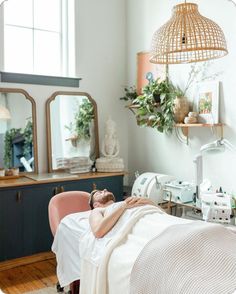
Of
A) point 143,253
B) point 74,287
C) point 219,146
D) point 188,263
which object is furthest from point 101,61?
point 188,263

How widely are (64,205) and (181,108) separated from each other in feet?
4.62

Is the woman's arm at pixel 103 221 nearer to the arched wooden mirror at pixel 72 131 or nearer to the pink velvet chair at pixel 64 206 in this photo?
the pink velvet chair at pixel 64 206

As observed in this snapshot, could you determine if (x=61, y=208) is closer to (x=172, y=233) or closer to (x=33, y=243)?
(x=33, y=243)

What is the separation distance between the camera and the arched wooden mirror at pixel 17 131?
10.7 ft

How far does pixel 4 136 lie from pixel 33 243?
1044 mm

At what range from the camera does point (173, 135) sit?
11.5 ft

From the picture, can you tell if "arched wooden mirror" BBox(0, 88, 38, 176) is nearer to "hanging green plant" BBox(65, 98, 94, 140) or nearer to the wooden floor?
"hanging green plant" BBox(65, 98, 94, 140)

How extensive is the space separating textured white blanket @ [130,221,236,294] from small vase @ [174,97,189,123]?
5.48ft

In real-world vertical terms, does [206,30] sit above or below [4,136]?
above

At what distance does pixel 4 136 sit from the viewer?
3246mm

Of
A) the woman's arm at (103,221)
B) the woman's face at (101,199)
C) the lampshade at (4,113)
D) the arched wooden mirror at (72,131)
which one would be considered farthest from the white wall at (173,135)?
the lampshade at (4,113)

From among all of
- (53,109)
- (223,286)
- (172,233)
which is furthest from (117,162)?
(223,286)

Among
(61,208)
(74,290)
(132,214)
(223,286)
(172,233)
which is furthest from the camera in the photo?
(61,208)

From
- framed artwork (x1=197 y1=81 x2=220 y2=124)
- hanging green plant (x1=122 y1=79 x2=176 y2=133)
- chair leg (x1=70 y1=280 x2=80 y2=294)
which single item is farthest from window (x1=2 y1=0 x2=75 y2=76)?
chair leg (x1=70 y1=280 x2=80 y2=294)
